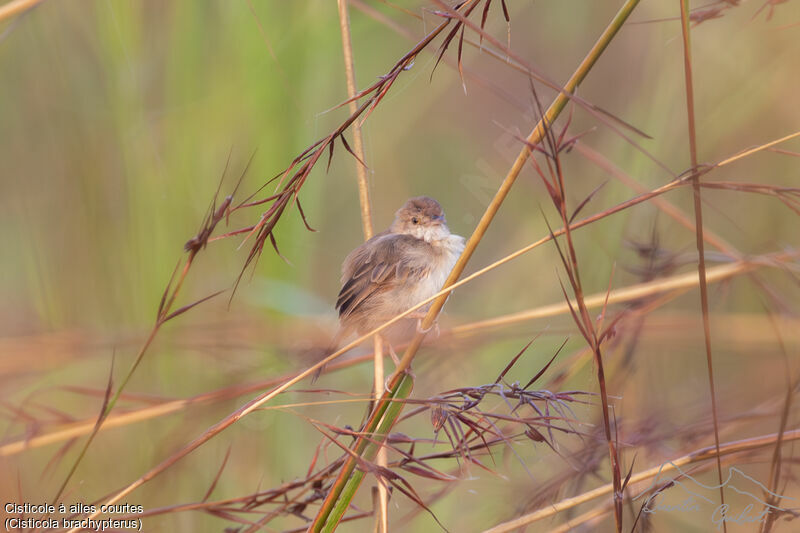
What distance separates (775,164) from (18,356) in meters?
3.30

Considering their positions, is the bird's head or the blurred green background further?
the bird's head

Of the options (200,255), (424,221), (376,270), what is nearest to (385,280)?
(376,270)

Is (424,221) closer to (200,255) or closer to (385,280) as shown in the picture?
(385,280)

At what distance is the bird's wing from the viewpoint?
9.35ft

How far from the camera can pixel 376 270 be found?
2.87 metres

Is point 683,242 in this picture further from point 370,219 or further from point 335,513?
point 335,513

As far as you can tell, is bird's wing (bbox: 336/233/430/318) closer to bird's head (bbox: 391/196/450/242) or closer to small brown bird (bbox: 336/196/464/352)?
small brown bird (bbox: 336/196/464/352)

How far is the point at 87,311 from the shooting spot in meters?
2.44

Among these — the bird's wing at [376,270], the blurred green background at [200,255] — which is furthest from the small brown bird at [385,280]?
the blurred green background at [200,255]

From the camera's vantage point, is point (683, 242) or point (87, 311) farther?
point (683, 242)

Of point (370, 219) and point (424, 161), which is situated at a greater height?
point (424, 161)

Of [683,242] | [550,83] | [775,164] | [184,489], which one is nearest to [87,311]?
[184,489]

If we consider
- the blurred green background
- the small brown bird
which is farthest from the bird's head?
the blurred green background

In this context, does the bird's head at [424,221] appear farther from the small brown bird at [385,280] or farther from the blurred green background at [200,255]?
the blurred green background at [200,255]
